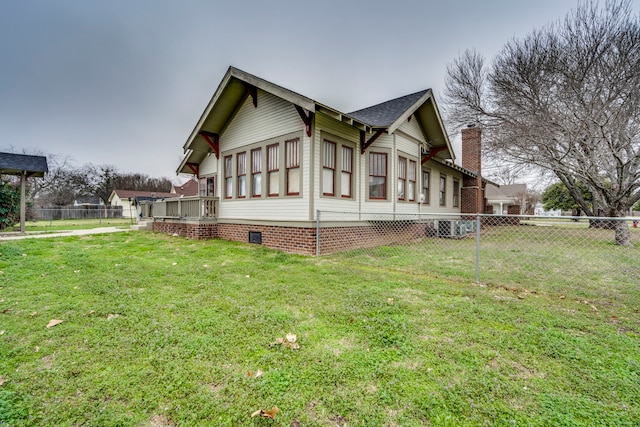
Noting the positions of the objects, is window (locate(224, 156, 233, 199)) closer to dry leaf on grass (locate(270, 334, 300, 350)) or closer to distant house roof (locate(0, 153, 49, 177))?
distant house roof (locate(0, 153, 49, 177))

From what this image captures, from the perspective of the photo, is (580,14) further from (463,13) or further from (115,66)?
(115,66)

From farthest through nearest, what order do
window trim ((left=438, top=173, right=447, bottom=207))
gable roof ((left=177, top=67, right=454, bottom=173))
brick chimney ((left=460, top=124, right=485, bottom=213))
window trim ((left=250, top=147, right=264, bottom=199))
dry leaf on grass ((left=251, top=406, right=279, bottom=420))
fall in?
1. brick chimney ((left=460, top=124, right=485, bottom=213))
2. window trim ((left=438, top=173, right=447, bottom=207))
3. window trim ((left=250, top=147, right=264, bottom=199))
4. gable roof ((left=177, top=67, right=454, bottom=173))
5. dry leaf on grass ((left=251, top=406, right=279, bottom=420))

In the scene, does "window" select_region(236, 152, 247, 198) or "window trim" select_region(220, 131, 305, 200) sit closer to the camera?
"window trim" select_region(220, 131, 305, 200)

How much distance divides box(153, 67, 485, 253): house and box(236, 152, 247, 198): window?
4 cm

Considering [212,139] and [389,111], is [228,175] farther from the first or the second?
[389,111]

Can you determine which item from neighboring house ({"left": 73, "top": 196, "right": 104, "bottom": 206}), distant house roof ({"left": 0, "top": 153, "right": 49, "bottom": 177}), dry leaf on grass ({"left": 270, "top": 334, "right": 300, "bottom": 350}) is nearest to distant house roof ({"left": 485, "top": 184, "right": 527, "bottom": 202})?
dry leaf on grass ({"left": 270, "top": 334, "right": 300, "bottom": 350})

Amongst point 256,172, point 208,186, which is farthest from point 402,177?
point 208,186

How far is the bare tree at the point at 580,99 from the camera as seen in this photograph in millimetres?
9531

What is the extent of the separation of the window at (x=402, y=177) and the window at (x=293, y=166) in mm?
4352

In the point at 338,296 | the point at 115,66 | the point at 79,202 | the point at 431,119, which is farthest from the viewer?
the point at 79,202

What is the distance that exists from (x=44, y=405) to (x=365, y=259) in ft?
19.8

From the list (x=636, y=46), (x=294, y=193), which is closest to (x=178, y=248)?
(x=294, y=193)

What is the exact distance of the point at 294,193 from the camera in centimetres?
816

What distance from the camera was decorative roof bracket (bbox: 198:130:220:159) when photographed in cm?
1065
